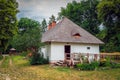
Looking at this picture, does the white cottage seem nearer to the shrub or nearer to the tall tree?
the shrub

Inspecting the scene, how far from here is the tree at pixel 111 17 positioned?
33.4m

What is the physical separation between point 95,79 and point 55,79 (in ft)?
9.75

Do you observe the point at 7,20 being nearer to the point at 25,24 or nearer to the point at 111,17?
the point at 111,17

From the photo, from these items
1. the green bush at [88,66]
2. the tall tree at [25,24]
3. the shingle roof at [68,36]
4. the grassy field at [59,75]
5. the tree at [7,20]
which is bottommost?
the grassy field at [59,75]

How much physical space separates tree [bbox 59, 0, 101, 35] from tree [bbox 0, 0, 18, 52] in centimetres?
2700

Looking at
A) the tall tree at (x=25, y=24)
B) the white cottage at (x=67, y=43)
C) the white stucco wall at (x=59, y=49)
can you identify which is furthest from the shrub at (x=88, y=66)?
the tall tree at (x=25, y=24)

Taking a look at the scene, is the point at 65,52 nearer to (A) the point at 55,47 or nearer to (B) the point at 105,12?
(A) the point at 55,47

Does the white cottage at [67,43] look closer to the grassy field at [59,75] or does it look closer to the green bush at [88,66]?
the green bush at [88,66]

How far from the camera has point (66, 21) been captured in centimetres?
3419

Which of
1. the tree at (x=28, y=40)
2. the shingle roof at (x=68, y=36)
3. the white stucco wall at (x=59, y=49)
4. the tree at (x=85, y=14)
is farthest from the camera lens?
the tree at (x=85, y=14)

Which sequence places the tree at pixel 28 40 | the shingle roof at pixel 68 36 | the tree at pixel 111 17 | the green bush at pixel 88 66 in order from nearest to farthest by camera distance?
the green bush at pixel 88 66 < the shingle roof at pixel 68 36 < the tree at pixel 111 17 < the tree at pixel 28 40

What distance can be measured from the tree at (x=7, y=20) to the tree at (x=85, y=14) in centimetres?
2700

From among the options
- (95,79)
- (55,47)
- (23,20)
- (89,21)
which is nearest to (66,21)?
(55,47)

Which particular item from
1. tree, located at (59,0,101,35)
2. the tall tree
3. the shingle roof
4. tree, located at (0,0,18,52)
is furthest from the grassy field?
the tall tree
